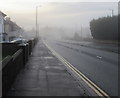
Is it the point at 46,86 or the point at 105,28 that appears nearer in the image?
the point at 46,86

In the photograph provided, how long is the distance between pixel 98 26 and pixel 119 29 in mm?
11961

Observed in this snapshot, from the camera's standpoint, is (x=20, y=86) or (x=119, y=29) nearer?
(x=20, y=86)

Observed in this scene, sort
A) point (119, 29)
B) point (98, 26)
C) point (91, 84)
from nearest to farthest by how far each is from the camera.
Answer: point (91, 84) → point (119, 29) → point (98, 26)

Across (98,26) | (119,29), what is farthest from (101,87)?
(98,26)

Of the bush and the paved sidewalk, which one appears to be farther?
the bush

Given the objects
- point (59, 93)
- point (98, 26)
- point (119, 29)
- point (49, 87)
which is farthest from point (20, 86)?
point (98, 26)

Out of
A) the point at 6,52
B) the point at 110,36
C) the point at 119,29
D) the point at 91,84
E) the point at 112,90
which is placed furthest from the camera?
the point at 110,36

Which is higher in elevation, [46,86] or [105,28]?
[105,28]

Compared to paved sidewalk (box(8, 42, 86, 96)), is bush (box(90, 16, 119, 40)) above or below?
above

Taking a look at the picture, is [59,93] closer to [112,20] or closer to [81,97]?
[81,97]

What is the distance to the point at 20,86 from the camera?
10.9 meters

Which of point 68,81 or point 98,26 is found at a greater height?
point 98,26

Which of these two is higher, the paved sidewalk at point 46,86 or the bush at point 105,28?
the bush at point 105,28

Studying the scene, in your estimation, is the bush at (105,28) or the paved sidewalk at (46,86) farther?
the bush at (105,28)
